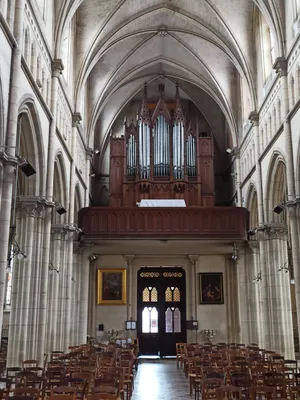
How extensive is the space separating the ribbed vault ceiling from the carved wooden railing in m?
5.34

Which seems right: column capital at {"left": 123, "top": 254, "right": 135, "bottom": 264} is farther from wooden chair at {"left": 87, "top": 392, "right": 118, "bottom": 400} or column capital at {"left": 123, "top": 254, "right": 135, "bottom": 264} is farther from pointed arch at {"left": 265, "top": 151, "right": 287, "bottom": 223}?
wooden chair at {"left": 87, "top": 392, "right": 118, "bottom": 400}

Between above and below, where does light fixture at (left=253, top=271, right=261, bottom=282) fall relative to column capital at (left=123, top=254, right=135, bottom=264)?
below

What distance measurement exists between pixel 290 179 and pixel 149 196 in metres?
11.7

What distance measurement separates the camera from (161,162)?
27781 millimetres

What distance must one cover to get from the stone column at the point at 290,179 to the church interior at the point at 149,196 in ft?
0.17

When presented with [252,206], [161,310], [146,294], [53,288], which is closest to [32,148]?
[53,288]

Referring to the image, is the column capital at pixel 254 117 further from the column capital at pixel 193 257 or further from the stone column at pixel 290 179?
the column capital at pixel 193 257

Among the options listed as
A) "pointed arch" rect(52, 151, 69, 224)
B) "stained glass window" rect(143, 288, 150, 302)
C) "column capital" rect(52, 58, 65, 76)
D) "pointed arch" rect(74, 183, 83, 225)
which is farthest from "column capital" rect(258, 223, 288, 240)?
"stained glass window" rect(143, 288, 150, 302)

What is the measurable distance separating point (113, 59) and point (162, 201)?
862cm

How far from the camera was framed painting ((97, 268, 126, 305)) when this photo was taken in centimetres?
2838

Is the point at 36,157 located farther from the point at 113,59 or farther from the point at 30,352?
the point at 113,59

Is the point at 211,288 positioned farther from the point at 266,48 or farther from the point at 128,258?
the point at 266,48

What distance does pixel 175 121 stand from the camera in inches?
1131

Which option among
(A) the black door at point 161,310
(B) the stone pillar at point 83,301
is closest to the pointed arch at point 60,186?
(B) the stone pillar at point 83,301
